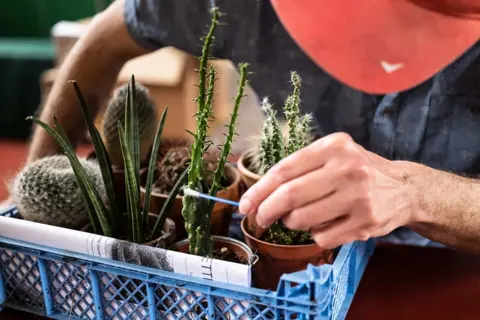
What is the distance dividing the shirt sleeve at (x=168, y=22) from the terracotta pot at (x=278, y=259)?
1.52 ft

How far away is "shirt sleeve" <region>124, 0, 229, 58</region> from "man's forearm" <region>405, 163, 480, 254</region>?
0.49 meters

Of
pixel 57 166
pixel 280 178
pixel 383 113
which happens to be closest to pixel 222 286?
pixel 280 178

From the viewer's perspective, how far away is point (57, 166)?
2.26ft

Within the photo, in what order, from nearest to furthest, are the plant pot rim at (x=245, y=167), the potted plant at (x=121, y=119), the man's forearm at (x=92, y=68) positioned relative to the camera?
the plant pot rim at (x=245, y=167) < the potted plant at (x=121, y=119) < the man's forearm at (x=92, y=68)

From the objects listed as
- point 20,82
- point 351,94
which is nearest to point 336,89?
point 351,94

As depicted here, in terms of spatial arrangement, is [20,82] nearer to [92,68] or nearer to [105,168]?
[92,68]

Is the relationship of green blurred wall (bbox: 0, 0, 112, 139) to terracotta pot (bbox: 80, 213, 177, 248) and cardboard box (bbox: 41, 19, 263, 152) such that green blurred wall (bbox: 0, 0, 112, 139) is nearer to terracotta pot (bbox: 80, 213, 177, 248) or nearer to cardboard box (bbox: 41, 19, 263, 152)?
cardboard box (bbox: 41, 19, 263, 152)

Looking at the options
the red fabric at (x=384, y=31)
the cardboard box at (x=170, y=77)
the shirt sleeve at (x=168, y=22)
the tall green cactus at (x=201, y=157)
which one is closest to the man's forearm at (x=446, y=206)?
the red fabric at (x=384, y=31)

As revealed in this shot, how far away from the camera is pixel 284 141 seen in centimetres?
65

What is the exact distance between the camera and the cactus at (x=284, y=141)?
600 mm

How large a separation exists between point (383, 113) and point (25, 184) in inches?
23.4

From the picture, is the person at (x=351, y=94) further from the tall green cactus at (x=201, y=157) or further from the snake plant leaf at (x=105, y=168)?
the snake plant leaf at (x=105, y=168)

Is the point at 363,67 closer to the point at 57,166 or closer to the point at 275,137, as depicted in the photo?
the point at 275,137

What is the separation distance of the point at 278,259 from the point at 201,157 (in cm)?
14
